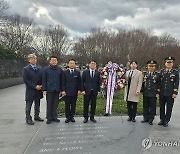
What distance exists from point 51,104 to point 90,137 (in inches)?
75.2

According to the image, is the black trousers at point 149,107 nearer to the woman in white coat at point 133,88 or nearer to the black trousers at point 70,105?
the woman in white coat at point 133,88

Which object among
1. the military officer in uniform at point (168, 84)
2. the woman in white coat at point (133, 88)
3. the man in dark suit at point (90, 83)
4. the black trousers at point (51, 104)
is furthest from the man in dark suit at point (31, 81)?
the military officer in uniform at point (168, 84)

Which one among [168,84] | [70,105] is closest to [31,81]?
[70,105]

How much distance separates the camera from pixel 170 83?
6.55m

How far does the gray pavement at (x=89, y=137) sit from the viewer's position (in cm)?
491

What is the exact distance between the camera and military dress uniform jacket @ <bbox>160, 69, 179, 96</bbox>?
652 cm

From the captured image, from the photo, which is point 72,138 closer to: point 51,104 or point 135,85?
point 51,104

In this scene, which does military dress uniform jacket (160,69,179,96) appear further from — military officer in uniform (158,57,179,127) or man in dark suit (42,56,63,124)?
man in dark suit (42,56,63,124)

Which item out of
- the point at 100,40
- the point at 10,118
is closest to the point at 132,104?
the point at 10,118

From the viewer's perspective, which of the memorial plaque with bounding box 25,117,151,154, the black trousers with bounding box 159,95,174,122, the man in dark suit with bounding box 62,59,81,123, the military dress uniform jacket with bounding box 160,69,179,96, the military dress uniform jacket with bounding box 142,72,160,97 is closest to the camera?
the memorial plaque with bounding box 25,117,151,154

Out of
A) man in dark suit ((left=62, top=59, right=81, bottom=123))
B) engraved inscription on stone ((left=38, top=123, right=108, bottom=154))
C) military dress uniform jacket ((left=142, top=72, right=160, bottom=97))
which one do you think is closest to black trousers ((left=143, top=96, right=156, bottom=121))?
military dress uniform jacket ((left=142, top=72, right=160, bottom=97))

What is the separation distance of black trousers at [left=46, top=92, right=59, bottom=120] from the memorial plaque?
0.31 metres

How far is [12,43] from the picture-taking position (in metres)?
45.5

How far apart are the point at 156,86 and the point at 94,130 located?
216cm
